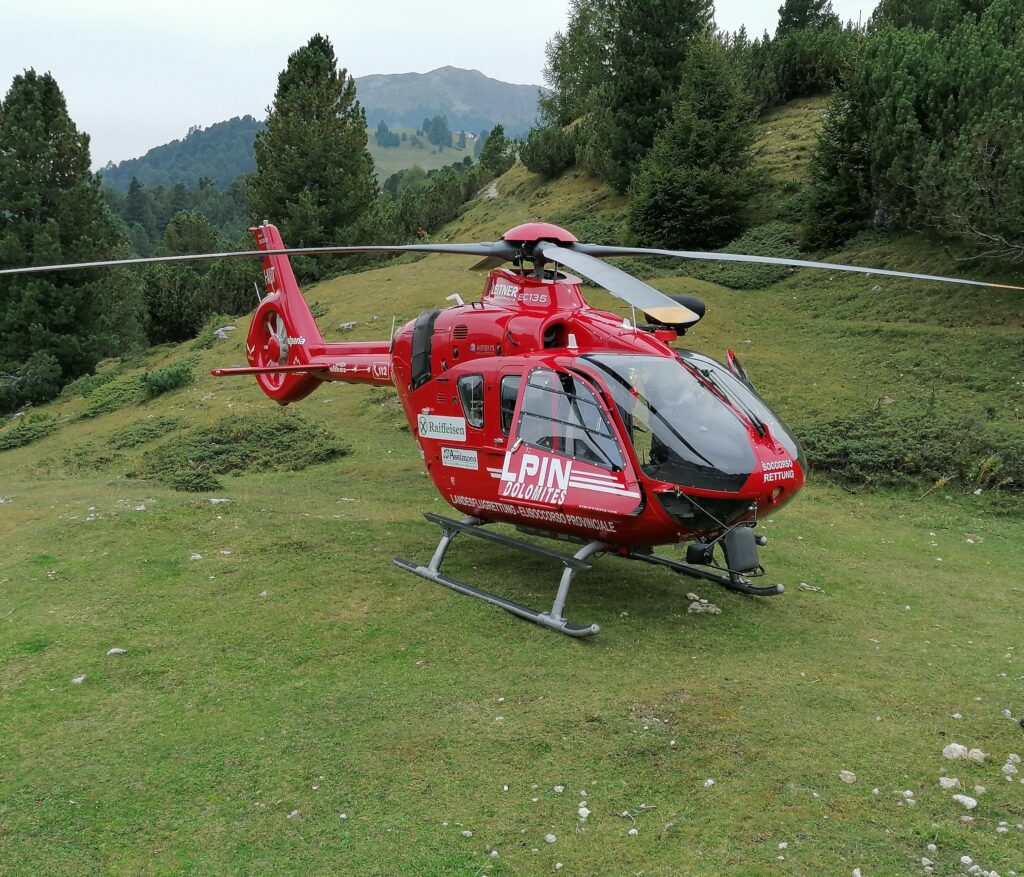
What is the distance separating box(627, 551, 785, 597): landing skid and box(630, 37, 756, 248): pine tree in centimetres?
1977

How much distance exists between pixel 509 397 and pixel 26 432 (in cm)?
1874

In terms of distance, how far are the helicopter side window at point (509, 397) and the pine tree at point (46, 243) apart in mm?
25794

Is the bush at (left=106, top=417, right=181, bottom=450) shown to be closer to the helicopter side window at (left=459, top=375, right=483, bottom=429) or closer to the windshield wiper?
the helicopter side window at (left=459, top=375, right=483, bottom=429)

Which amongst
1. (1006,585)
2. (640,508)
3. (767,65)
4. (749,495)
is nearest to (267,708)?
(640,508)

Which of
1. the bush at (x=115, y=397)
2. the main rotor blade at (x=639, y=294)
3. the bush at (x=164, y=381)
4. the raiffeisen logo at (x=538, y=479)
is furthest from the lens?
the bush at (x=115, y=397)

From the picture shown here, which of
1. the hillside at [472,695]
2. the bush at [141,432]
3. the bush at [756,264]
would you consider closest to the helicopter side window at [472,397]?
the hillside at [472,695]

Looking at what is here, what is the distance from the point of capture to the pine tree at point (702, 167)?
88.4 feet

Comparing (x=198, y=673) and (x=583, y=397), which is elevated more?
(x=583, y=397)

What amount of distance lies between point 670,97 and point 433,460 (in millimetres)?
26545

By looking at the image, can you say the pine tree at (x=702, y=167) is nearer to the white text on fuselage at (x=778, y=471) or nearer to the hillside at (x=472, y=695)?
the hillside at (x=472, y=695)

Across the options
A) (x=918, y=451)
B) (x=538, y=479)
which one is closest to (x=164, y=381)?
(x=538, y=479)

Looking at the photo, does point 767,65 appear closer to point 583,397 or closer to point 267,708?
point 583,397

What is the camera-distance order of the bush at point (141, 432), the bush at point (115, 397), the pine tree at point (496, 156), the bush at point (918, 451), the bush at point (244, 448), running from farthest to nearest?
the pine tree at point (496, 156), the bush at point (115, 397), the bush at point (141, 432), the bush at point (244, 448), the bush at point (918, 451)

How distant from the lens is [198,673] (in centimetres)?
709
